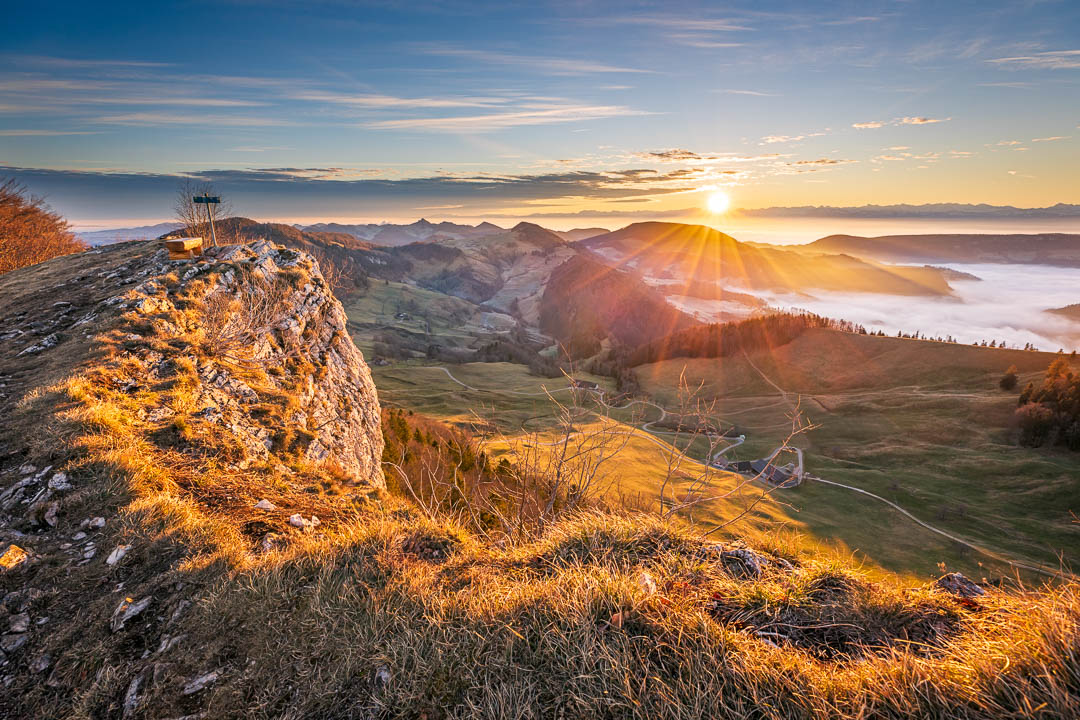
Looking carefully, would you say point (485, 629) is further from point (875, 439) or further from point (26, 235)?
point (875, 439)

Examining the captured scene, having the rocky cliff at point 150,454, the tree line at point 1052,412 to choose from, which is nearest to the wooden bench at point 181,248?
the rocky cliff at point 150,454

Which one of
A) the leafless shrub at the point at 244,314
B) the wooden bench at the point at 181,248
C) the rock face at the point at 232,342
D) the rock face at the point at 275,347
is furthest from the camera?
the wooden bench at the point at 181,248

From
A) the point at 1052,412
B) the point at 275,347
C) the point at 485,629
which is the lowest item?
the point at 1052,412

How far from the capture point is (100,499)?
6062 millimetres

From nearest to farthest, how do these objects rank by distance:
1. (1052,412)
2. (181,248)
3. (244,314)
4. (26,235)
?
(244,314), (181,248), (26,235), (1052,412)

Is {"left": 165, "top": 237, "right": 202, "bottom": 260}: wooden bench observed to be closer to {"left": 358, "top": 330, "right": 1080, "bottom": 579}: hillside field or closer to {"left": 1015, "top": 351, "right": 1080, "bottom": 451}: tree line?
{"left": 358, "top": 330, "right": 1080, "bottom": 579}: hillside field

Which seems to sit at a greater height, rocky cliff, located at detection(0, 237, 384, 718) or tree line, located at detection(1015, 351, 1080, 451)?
rocky cliff, located at detection(0, 237, 384, 718)

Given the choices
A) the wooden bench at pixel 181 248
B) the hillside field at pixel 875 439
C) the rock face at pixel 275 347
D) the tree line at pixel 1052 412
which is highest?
the wooden bench at pixel 181 248

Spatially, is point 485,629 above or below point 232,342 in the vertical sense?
above

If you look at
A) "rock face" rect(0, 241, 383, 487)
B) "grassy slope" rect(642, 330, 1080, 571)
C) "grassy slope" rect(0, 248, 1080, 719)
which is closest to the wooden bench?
"rock face" rect(0, 241, 383, 487)

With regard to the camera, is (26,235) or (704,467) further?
(26,235)

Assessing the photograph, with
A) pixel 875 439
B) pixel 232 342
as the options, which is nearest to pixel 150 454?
pixel 232 342

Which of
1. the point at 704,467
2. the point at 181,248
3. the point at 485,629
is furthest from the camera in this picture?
the point at 181,248

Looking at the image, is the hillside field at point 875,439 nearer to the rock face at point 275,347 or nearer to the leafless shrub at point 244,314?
the rock face at point 275,347
